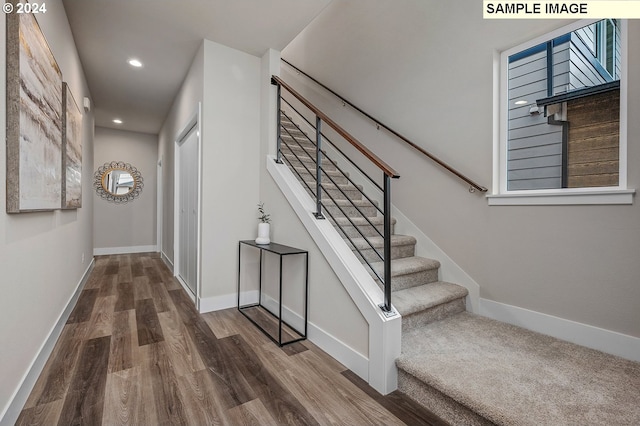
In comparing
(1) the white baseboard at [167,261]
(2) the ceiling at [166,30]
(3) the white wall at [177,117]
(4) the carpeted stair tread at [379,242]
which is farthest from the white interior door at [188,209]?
(4) the carpeted stair tread at [379,242]

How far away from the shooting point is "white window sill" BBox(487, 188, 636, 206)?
169 cm

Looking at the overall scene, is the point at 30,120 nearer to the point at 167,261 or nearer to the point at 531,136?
the point at 531,136

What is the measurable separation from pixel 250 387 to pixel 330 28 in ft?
12.9

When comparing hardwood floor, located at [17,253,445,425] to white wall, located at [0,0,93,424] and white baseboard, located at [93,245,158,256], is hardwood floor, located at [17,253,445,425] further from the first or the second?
white baseboard, located at [93,245,158,256]

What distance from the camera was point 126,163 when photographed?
6.26m

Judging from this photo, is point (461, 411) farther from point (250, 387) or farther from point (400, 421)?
point (250, 387)

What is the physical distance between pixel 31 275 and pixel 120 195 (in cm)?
527

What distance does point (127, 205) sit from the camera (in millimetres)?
6285

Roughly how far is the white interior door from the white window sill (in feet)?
9.29

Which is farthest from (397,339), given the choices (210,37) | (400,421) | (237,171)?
(210,37)

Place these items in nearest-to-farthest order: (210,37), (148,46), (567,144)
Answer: (567,144)
(210,37)
(148,46)

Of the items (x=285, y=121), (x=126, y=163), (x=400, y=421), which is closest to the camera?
(x=400, y=421)

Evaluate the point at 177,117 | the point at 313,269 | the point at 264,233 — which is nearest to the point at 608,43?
the point at 313,269

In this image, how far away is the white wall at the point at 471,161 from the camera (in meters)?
1.73
